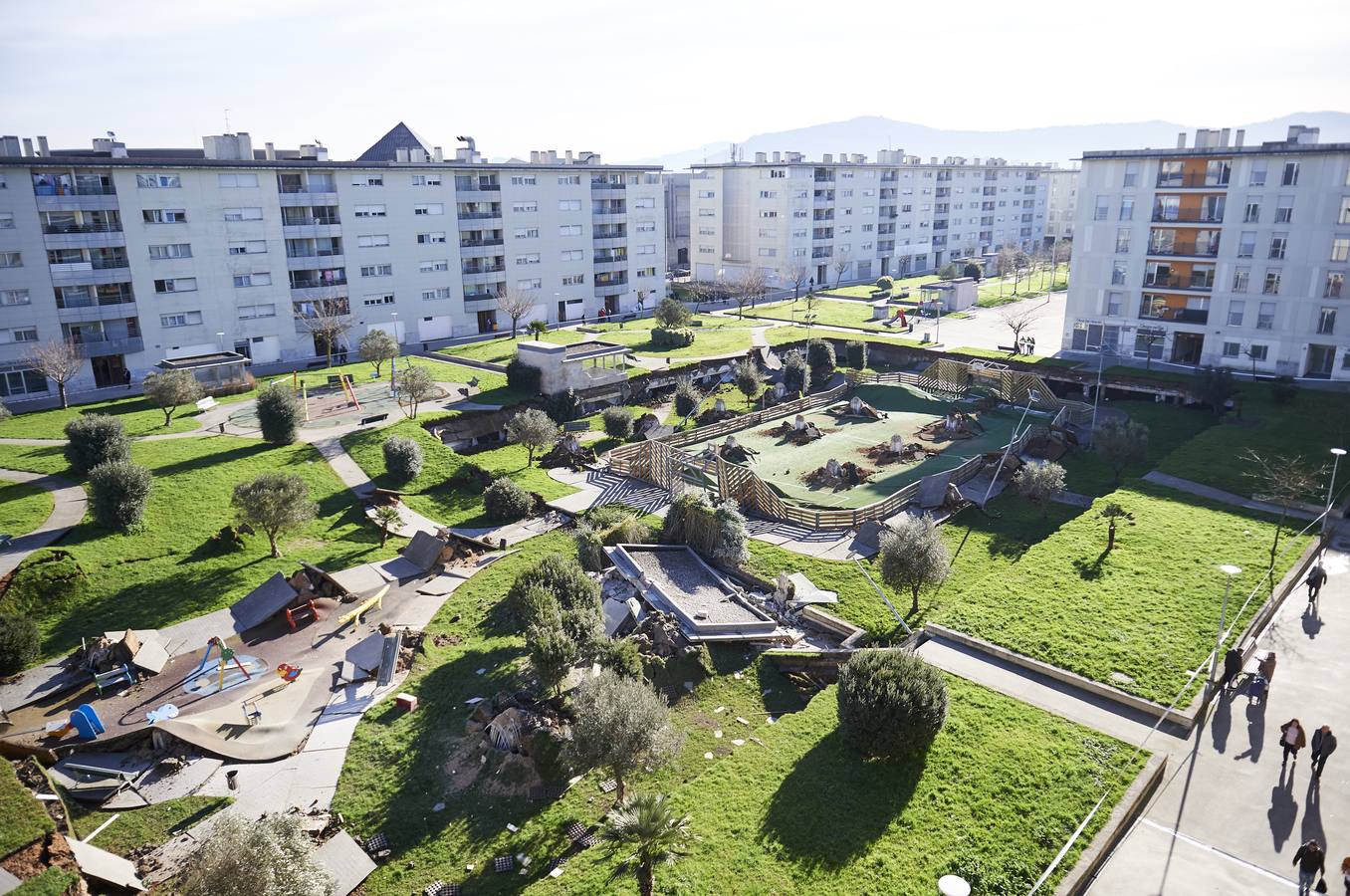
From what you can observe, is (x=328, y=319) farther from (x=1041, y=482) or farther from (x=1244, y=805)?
(x=1244, y=805)

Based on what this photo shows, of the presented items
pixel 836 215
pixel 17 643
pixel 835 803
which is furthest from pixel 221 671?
pixel 836 215

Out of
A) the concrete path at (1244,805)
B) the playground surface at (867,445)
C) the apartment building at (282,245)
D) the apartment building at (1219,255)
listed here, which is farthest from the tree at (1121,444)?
the apartment building at (282,245)

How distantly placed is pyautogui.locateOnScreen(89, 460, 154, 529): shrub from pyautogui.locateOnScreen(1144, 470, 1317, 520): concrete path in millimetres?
41540

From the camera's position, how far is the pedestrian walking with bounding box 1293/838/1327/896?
15.4 meters

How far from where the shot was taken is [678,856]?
16.7m

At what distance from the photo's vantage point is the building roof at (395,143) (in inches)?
3046

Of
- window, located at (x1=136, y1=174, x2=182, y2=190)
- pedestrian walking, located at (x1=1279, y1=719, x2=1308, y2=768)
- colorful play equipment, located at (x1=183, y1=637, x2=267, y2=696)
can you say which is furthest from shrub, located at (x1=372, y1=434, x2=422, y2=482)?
pedestrian walking, located at (x1=1279, y1=719, x2=1308, y2=768)

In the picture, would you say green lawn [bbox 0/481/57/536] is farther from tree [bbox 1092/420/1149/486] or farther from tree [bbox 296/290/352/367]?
tree [bbox 1092/420/1149/486]

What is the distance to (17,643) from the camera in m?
24.1

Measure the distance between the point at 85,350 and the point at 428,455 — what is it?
2926 cm

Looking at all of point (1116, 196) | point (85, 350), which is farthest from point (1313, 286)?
point (85, 350)

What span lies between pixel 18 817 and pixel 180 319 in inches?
1870

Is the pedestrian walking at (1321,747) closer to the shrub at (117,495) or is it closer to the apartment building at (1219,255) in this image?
the shrub at (117,495)

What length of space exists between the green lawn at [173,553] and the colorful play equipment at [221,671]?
3.73 meters
